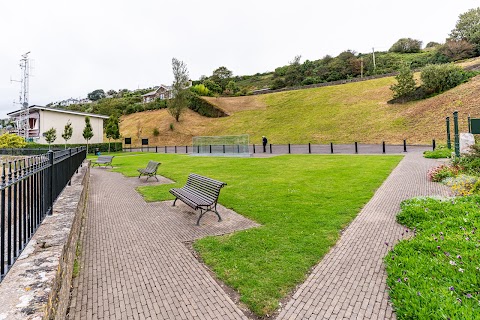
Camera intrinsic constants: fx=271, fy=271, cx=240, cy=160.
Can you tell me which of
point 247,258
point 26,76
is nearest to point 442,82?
point 247,258

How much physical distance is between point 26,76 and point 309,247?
124 ft

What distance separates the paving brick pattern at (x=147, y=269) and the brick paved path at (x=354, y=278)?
0.86m

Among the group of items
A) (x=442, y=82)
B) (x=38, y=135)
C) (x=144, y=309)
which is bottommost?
(x=144, y=309)

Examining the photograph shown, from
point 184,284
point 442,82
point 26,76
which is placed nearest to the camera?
point 184,284

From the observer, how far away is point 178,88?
48.9 meters

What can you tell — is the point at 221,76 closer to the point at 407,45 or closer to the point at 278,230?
the point at 407,45

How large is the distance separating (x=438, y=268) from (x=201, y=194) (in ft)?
16.1

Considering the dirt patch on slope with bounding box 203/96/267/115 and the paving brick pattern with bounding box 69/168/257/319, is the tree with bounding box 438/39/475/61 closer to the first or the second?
the dirt patch on slope with bounding box 203/96/267/115

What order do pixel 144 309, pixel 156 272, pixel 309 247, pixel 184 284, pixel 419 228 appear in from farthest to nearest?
1. pixel 419 228
2. pixel 309 247
3. pixel 156 272
4. pixel 184 284
5. pixel 144 309

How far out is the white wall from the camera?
1389 inches

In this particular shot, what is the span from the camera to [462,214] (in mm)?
5340

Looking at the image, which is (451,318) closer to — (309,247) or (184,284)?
(309,247)

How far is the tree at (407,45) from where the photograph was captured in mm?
69500

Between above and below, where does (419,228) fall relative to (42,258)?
below
